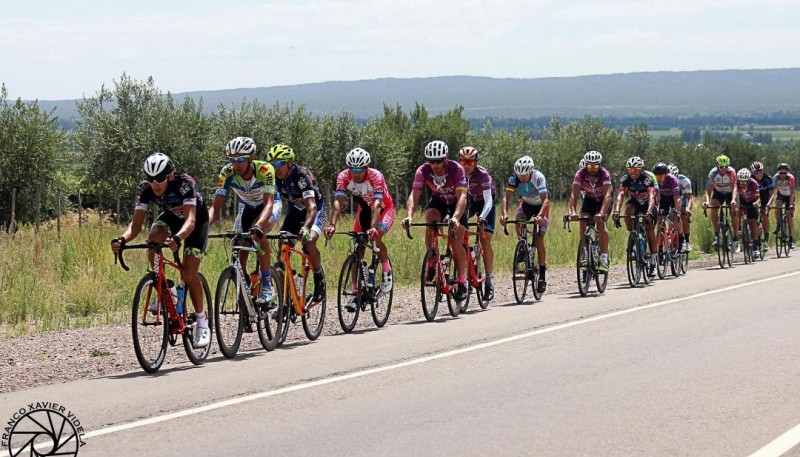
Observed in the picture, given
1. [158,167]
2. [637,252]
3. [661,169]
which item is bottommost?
[637,252]

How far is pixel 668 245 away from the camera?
21.6 meters

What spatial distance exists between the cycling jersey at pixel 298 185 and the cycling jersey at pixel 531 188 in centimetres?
504

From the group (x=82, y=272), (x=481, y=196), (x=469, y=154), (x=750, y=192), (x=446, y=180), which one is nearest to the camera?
(x=446, y=180)

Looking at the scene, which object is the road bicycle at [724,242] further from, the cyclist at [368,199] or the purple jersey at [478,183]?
the cyclist at [368,199]

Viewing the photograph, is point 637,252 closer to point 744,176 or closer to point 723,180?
point 723,180

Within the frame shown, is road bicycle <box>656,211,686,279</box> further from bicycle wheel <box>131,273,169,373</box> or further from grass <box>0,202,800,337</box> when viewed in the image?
bicycle wheel <box>131,273,169,373</box>

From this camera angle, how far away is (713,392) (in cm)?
878

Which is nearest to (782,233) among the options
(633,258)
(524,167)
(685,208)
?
(685,208)

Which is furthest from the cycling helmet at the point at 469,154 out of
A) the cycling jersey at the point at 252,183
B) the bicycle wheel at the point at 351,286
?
the cycling jersey at the point at 252,183

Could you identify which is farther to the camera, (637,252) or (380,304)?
(637,252)

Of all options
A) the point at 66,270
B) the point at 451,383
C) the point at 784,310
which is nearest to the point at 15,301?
the point at 66,270

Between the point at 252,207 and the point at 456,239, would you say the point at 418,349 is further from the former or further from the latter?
the point at 456,239

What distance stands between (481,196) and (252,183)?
4910 millimetres

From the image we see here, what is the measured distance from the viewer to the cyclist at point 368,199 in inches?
523
